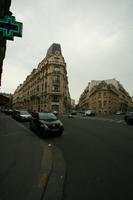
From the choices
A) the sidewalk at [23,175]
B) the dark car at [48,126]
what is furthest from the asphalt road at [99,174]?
the dark car at [48,126]

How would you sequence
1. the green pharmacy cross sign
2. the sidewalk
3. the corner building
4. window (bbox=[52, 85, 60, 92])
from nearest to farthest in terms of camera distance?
the sidewalk → the green pharmacy cross sign → the corner building → window (bbox=[52, 85, 60, 92])

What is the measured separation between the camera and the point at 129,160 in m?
Result: 6.52

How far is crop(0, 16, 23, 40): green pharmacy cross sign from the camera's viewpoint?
4.67 metres

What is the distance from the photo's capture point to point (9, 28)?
473 cm

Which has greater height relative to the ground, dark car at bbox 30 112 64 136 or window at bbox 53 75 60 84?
window at bbox 53 75 60 84

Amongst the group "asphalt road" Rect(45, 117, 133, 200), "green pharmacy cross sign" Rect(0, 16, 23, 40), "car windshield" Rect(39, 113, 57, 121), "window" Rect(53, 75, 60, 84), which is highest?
"window" Rect(53, 75, 60, 84)

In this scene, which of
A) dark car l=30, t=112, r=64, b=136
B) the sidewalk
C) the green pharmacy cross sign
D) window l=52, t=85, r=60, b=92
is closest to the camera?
the sidewalk

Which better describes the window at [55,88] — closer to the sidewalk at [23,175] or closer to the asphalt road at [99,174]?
the asphalt road at [99,174]

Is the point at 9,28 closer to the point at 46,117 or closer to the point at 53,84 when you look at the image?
the point at 46,117

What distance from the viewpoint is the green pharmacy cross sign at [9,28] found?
4.67 meters

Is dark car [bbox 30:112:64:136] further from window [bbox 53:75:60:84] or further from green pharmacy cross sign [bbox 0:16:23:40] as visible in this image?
window [bbox 53:75:60:84]

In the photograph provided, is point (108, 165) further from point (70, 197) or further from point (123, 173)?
point (70, 197)

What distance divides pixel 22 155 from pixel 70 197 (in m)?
3.86

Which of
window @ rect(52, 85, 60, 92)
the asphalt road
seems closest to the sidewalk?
the asphalt road
